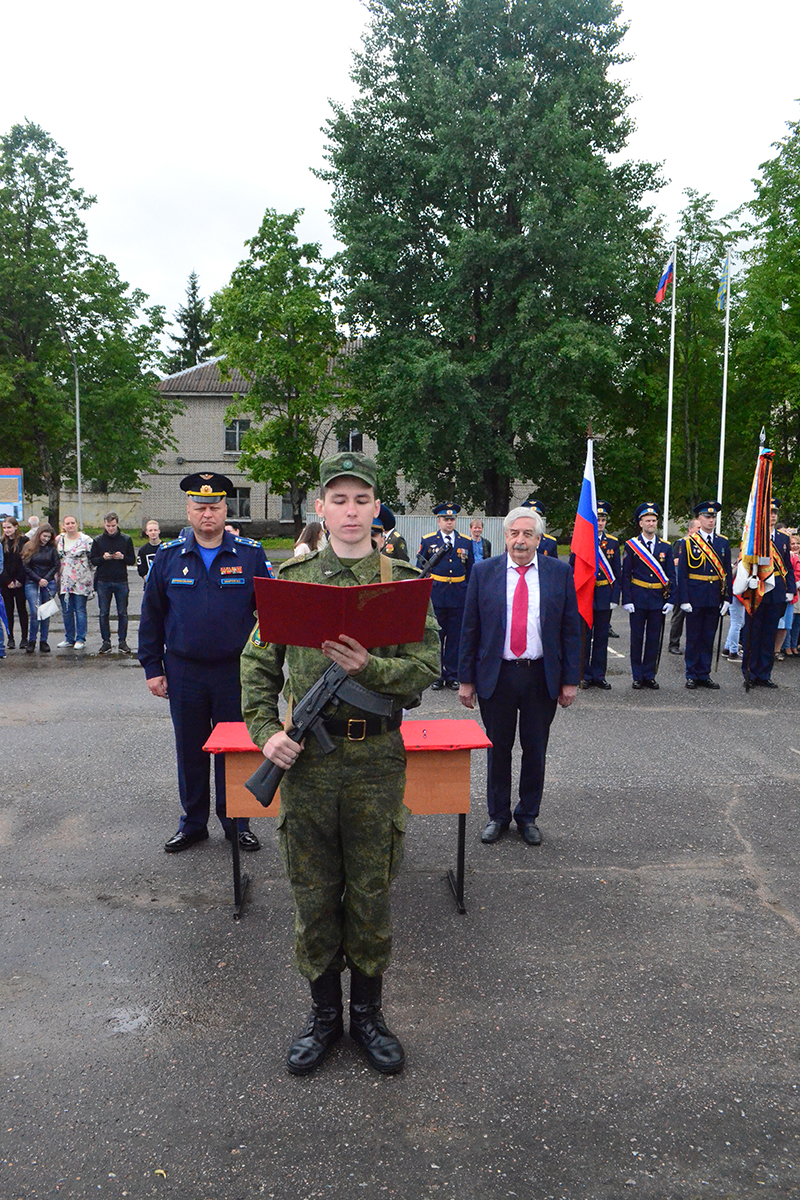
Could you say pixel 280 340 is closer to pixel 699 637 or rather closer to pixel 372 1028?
pixel 699 637

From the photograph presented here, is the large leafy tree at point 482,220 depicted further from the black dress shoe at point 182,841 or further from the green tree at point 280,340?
the black dress shoe at point 182,841

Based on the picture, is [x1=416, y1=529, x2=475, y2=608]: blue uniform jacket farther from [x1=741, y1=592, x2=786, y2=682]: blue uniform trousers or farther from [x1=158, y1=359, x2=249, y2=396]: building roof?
[x1=158, y1=359, x2=249, y2=396]: building roof

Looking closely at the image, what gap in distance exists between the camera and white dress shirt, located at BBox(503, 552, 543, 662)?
5668 millimetres

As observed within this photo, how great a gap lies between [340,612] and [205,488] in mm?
2749

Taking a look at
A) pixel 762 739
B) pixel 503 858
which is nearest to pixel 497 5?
pixel 762 739

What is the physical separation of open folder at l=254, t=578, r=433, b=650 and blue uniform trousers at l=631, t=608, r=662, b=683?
8.42 metres

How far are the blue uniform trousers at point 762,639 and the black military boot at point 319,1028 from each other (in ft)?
28.7

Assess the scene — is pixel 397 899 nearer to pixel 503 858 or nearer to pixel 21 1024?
pixel 503 858

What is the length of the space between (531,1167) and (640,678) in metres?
8.53

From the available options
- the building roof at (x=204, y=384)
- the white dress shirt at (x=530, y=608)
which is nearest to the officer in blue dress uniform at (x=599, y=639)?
the white dress shirt at (x=530, y=608)

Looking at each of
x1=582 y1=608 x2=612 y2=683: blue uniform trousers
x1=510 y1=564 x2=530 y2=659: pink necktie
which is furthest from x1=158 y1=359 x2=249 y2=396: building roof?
x1=510 y1=564 x2=530 y2=659: pink necktie

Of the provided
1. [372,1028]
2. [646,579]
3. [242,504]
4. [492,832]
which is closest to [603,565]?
[646,579]

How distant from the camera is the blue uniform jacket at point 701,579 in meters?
10.9

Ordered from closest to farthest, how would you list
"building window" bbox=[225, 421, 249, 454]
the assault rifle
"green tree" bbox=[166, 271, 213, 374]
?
the assault rifle → "building window" bbox=[225, 421, 249, 454] → "green tree" bbox=[166, 271, 213, 374]
